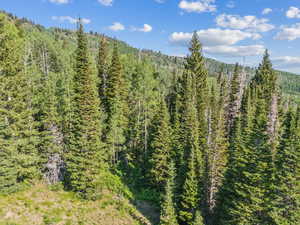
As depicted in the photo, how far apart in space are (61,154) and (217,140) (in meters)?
19.2

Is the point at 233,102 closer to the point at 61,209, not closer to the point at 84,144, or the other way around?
the point at 84,144

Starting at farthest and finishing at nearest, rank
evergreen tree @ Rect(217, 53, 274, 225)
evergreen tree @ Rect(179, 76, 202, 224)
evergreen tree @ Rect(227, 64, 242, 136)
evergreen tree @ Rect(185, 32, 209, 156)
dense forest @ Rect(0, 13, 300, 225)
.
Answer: evergreen tree @ Rect(227, 64, 242, 136), evergreen tree @ Rect(185, 32, 209, 156), evergreen tree @ Rect(179, 76, 202, 224), dense forest @ Rect(0, 13, 300, 225), evergreen tree @ Rect(217, 53, 274, 225)

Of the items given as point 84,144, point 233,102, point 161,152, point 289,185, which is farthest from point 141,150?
point 289,185

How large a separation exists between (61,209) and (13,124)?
987 centimetres

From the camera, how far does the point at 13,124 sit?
22469mm

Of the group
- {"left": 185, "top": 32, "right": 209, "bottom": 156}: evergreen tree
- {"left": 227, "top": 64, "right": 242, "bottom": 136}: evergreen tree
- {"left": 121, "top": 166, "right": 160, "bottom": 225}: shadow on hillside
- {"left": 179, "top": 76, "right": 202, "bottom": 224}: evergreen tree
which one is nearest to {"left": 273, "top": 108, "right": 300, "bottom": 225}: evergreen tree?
{"left": 179, "top": 76, "right": 202, "bottom": 224}: evergreen tree

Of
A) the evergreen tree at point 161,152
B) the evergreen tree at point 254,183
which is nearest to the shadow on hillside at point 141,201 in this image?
the evergreen tree at point 161,152

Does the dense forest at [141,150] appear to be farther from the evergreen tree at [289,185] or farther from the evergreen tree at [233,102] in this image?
the evergreen tree at [233,102]

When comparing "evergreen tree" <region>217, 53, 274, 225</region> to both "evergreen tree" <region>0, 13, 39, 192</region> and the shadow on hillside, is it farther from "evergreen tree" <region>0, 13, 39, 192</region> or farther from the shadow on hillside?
"evergreen tree" <region>0, 13, 39, 192</region>

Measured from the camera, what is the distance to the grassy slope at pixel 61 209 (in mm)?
20641

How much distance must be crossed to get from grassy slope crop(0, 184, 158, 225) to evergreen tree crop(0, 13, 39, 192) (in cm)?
173

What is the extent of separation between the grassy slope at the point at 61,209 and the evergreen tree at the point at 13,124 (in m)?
1.73

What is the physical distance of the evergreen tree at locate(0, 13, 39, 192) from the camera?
70.9 feet

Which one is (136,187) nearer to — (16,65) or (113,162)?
(113,162)
